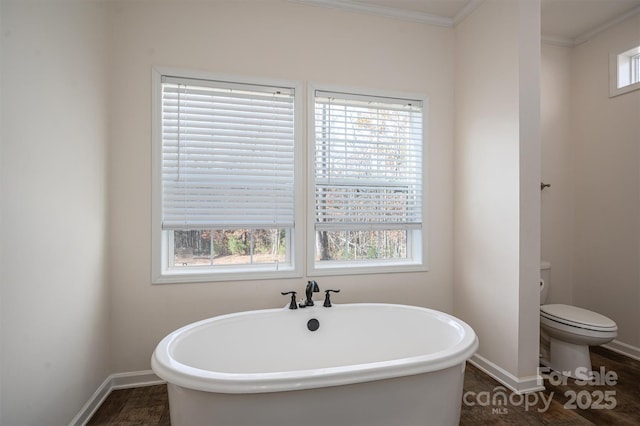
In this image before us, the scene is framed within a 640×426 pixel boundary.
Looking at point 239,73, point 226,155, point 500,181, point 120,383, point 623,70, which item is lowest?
point 120,383

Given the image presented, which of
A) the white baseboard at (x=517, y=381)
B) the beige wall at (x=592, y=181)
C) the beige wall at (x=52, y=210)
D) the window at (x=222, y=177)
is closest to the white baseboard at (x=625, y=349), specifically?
the beige wall at (x=592, y=181)

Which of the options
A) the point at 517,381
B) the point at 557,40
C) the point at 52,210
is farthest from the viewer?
the point at 557,40

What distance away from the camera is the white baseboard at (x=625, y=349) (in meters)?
2.35

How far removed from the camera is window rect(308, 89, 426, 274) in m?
2.27

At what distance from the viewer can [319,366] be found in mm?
1913

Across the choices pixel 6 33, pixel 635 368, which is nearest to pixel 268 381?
pixel 6 33

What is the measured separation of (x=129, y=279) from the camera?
1955 millimetres

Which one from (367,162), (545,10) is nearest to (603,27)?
(545,10)

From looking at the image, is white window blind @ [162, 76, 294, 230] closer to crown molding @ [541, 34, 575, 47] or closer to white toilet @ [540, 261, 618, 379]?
white toilet @ [540, 261, 618, 379]

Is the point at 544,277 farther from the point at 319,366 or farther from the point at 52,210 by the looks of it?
the point at 52,210

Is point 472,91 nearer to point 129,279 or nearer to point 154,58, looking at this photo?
point 154,58

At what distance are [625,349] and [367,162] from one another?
8.48ft

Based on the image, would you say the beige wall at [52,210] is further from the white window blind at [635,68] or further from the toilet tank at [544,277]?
the white window blind at [635,68]

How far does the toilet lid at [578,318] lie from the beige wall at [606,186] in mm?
652
